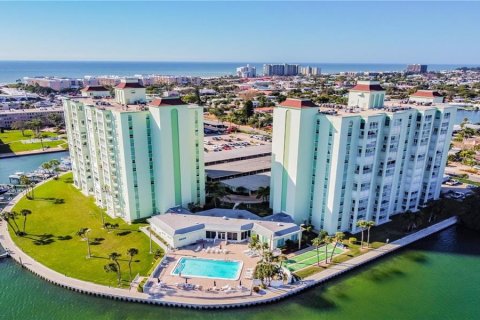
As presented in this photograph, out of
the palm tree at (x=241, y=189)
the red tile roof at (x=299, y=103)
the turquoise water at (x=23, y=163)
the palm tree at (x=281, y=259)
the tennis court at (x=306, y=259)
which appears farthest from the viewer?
the turquoise water at (x=23, y=163)

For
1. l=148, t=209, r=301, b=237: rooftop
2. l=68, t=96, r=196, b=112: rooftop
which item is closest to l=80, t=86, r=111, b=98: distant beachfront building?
l=68, t=96, r=196, b=112: rooftop

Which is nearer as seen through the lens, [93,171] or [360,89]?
[360,89]

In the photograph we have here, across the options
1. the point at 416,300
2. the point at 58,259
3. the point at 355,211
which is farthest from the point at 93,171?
the point at 416,300

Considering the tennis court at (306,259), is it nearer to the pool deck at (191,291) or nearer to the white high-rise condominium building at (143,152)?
the pool deck at (191,291)

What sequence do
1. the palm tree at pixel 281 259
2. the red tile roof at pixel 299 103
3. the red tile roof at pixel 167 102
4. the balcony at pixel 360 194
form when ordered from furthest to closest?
the red tile roof at pixel 167 102 < the balcony at pixel 360 194 < the red tile roof at pixel 299 103 < the palm tree at pixel 281 259

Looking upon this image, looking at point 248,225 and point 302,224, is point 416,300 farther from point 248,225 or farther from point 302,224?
point 248,225

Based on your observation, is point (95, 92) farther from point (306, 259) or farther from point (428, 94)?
point (428, 94)

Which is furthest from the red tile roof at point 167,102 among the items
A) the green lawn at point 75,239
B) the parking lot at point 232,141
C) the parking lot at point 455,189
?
the parking lot at point 455,189

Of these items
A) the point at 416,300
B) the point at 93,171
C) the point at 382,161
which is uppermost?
the point at 382,161
